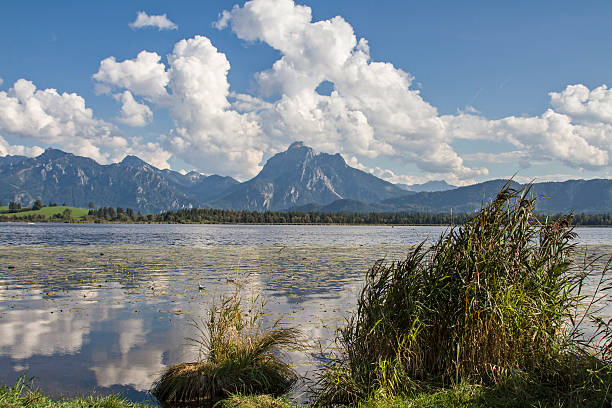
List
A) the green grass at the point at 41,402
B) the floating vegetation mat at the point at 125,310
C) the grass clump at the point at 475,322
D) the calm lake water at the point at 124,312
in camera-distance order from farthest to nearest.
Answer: the floating vegetation mat at the point at 125,310
the calm lake water at the point at 124,312
the grass clump at the point at 475,322
the green grass at the point at 41,402

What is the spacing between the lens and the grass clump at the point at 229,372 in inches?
435

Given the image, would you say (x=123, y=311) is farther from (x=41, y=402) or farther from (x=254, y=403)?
(x=254, y=403)

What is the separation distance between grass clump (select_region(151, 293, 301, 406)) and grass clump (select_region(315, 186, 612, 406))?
2.02 meters

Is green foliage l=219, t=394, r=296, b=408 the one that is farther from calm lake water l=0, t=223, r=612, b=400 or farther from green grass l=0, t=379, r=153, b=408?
calm lake water l=0, t=223, r=612, b=400

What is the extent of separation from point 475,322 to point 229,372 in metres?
6.36

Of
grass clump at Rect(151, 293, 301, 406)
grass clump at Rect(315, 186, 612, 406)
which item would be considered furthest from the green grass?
grass clump at Rect(315, 186, 612, 406)

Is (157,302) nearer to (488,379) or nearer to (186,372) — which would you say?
(186,372)

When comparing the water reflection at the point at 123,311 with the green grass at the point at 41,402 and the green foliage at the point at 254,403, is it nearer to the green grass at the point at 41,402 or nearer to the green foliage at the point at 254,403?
the green grass at the point at 41,402

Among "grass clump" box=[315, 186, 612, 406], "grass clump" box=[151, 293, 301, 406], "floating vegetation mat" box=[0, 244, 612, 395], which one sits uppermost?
"grass clump" box=[315, 186, 612, 406]

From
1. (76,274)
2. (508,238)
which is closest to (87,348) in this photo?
(508,238)

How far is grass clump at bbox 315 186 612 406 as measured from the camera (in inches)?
385

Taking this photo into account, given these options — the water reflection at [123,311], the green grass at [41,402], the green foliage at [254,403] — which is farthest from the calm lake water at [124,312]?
the green foliage at [254,403]

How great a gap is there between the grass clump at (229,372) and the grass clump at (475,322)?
2018mm

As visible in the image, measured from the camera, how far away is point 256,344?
40.0 ft
